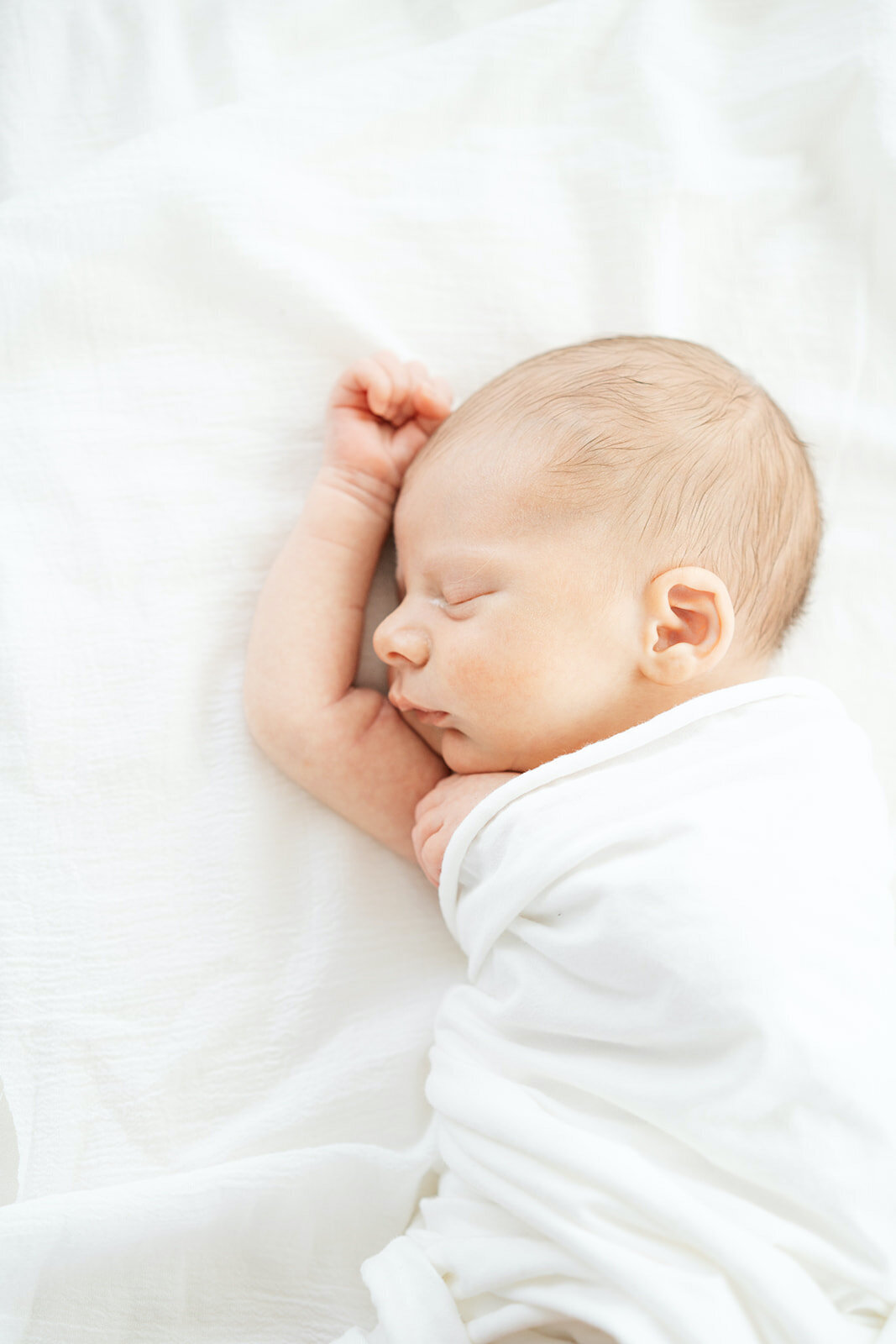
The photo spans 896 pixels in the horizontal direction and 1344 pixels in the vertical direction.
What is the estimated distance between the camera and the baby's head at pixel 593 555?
1.10 metres

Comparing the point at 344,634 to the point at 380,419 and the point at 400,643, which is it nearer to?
the point at 400,643

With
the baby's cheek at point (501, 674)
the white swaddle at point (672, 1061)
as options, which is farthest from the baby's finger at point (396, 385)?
the white swaddle at point (672, 1061)

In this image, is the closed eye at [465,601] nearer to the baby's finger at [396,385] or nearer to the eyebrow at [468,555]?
the eyebrow at [468,555]

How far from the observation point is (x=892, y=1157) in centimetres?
96

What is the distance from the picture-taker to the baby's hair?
43.3 inches

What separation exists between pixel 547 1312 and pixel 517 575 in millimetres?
723

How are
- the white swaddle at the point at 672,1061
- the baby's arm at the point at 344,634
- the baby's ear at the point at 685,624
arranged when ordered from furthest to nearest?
the baby's arm at the point at 344,634
the baby's ear at the point at 685,624
the white swaddle at the point at 672,1061

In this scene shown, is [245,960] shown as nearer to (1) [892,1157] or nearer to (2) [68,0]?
(1) [892,1157]

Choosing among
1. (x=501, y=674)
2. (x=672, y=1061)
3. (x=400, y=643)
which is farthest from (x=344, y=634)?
(x=672, y=1061)

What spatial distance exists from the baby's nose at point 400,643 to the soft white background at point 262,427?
0.15m

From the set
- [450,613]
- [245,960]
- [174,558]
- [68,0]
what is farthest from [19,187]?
[245,960]

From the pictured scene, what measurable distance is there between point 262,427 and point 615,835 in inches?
27.9

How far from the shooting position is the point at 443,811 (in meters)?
1.17

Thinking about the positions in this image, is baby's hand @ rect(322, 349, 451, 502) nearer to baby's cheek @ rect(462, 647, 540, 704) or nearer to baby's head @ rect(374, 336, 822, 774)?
baby's head @ rect(374, 336, 822, 774)
